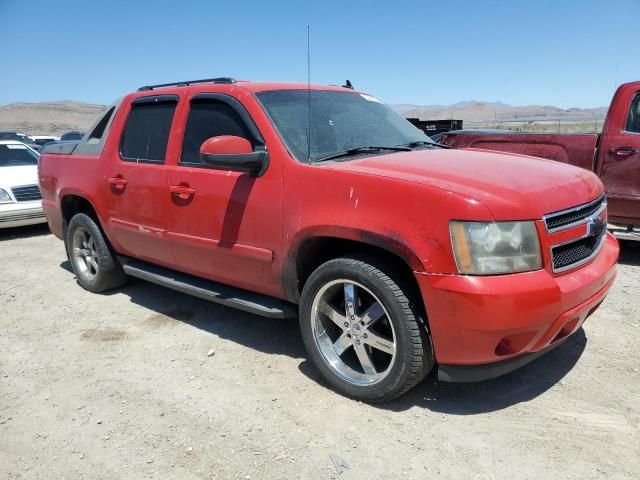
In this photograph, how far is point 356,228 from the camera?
2830mm

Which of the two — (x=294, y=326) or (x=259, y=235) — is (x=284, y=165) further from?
(x=294, y=326)

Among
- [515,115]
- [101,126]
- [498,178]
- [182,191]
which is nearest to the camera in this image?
[498,178]

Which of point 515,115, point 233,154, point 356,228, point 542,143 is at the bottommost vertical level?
point 515,115

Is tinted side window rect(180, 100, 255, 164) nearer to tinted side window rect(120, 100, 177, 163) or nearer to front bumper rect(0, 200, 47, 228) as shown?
tinted side window rect(120, 100, 177, 163)

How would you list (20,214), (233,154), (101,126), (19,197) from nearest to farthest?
(233,154) < (101,126) < (20,214) < (19,197)

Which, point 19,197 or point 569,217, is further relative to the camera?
point 19,197

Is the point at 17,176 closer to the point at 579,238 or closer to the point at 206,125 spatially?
the point at 206,125

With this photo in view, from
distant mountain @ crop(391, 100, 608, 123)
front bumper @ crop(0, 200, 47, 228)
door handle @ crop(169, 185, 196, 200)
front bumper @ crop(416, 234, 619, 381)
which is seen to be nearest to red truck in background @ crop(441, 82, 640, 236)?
front bumper @ crop(416, 234, 619, 381)

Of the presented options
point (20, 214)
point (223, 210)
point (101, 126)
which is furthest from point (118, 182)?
point (20, 214)

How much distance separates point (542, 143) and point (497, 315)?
4.30 m

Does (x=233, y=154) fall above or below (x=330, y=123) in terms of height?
below

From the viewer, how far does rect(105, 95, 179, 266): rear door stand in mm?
4086

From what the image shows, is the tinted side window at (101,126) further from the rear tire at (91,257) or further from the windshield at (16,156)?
the windshield at (16,156)

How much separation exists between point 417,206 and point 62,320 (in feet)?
11.5
